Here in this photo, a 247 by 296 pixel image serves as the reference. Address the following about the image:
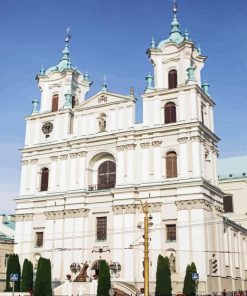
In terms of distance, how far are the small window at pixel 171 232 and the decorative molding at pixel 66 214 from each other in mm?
9141

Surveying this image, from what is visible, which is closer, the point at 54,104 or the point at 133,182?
the point at 133,182

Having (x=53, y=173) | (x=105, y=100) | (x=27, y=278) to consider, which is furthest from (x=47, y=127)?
(x=27, y=278)

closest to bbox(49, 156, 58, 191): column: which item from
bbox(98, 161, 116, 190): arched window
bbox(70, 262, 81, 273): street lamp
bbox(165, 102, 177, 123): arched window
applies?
bbox(98, 161, 116, 190): arched window

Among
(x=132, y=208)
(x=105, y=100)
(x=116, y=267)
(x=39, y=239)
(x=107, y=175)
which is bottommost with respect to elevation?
(x=116, y=267)

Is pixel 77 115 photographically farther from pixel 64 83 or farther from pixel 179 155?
pixel 179 155

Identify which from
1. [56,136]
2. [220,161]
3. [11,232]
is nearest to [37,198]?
[56,136]

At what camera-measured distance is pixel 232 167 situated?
71.8m

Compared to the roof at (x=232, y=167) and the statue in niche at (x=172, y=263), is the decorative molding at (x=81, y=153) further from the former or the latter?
the roof at (x=232, y=167)

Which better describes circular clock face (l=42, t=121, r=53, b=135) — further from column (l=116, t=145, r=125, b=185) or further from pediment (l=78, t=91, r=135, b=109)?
column (l=116, t=145, r=125, b=185)

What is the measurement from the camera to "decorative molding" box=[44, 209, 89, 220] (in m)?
47.8

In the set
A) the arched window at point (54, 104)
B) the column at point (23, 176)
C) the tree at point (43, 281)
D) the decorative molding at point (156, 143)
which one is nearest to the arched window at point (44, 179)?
the column at point (23, 176)

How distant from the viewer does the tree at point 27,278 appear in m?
43.4

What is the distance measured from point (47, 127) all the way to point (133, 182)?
44.9 ft

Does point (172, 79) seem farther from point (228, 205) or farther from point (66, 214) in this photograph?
point (228, 205)
